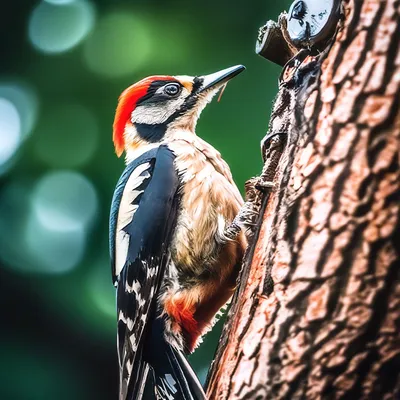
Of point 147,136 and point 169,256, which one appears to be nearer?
point 169,256

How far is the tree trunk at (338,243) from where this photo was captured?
1.50m

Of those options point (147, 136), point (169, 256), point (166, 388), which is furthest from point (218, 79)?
point (166, 388)

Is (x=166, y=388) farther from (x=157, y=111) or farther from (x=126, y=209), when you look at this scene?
(x=157, y=111)

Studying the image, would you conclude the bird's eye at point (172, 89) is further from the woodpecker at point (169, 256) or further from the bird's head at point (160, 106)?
the woodpecker at point (169, 256)

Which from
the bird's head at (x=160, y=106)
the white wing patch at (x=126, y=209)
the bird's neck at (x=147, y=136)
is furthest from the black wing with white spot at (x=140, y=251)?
the bird's head at (x=160, y=106)

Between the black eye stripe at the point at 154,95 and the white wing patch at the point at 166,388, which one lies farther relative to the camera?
the black eye stripe at the point at 154,95

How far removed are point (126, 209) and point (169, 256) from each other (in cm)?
31

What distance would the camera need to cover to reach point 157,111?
11.1 ft

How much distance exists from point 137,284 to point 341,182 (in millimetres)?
1270

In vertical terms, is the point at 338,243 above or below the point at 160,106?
below

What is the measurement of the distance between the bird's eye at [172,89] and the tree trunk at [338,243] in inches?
66.7

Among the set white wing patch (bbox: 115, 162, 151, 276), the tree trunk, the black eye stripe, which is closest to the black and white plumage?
white wing patch (bbox: 115, 162, 151, 276)

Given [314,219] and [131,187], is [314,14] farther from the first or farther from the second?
[131,187]

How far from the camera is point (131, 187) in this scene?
9.36 feet
